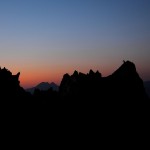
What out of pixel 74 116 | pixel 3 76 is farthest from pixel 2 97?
pixel 74 116

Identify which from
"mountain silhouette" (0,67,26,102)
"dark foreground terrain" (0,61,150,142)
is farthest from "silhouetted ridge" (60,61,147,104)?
"mountain silhouette" (0,67,26,102)

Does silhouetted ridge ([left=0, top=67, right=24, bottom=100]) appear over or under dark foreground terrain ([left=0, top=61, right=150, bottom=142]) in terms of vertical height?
over

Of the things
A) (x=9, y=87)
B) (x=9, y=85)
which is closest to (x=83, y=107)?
(x=9, y=87)

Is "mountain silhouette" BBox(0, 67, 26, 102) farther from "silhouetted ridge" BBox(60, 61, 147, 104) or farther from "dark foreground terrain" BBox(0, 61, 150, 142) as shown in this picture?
"silhouetted ridge" BBox(60, 61, 147, 104)

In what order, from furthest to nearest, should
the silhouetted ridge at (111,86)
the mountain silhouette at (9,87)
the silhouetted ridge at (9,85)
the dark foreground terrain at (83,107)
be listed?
the silhouetted ridge at (111,86) < the silhouetted ridge at (9,85) < the mountain silhouette at (9,87) < the dark foreground terrain at (83,107)

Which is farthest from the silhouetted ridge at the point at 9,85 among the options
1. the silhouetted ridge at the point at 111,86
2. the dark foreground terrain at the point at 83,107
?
the silhouetted ridge at the point at 111,86

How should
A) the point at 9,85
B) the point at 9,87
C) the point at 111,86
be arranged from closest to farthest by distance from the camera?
1. the point at 9,87
2. the point at 9,85
3. the point at 111,86

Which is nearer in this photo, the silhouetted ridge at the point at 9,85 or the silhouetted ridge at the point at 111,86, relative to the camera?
the silhouetted ridge at the point at 9,85

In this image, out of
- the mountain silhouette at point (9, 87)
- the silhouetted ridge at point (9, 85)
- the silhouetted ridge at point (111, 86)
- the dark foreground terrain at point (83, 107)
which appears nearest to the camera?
the dark foreground terrain at point (83, 107)

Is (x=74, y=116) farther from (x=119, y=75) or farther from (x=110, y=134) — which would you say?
(x=119, y=75)

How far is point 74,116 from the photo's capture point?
1331 inches

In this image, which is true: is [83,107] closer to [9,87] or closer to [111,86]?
[111,86]

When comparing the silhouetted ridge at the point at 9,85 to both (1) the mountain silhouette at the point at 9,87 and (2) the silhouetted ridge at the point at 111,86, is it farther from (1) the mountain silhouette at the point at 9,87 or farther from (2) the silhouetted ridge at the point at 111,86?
(2) the silhouetted ridge at the point at 111,86

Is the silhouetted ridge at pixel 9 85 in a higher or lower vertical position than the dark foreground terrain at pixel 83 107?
higher
